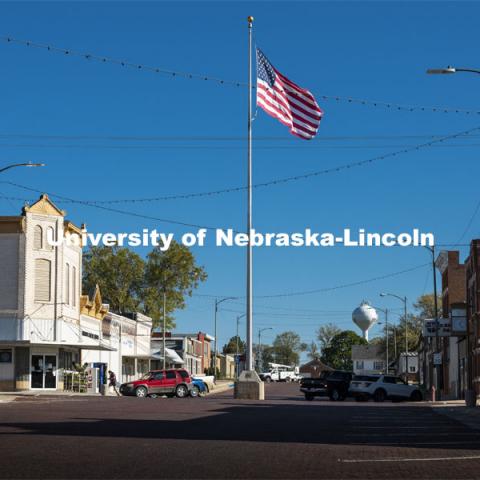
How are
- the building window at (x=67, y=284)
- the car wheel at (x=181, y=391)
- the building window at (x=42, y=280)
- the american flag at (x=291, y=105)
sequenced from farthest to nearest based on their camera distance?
1. the building window at (x=67, y=284)
2. the building window at (x=42, y=280)
3. the car wheel at (x=181, y=391)
4. the american flag at (x=291, y=105)

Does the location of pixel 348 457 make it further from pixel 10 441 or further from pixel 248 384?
pixel 248 384

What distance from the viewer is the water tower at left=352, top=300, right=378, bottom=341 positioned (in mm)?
164375

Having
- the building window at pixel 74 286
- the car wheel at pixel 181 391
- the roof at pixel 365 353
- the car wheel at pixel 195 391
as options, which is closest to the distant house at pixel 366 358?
the roof at pixel 365 353

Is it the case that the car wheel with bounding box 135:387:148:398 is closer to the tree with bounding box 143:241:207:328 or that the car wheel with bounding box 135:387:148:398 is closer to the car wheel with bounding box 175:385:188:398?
the car wheel with bounding box 175:385:188:398

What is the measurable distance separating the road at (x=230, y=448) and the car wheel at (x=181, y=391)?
29197mm

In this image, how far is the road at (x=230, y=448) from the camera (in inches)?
529

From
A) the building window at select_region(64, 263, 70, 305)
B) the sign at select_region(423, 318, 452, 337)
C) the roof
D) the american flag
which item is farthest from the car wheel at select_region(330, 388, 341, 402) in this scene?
the roof

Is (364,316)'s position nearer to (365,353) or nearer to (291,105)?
(365,353)

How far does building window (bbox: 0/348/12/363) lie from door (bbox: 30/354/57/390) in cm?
159

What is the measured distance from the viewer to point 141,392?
56000 millimetres

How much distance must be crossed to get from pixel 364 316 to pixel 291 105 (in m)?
129

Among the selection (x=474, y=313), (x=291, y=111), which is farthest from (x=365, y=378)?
(x=291, y=111)

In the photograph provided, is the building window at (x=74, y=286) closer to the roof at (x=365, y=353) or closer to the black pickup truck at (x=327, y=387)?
the black pickup truck at (x=327, y=387)

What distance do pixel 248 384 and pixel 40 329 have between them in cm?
1814
